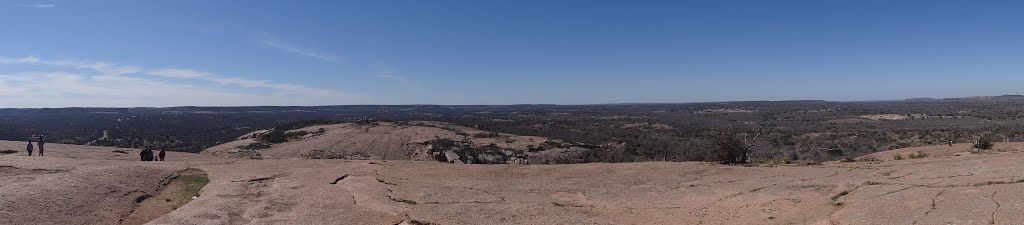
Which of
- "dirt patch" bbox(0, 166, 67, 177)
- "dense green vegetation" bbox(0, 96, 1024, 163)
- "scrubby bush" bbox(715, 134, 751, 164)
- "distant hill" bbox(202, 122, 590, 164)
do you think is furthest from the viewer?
"distant hill" bbox(202, 122, 590, 164)

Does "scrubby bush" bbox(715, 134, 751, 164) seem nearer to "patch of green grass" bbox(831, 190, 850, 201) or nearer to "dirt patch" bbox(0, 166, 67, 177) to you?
"patch of green grass" bbox(831, 190, 850, 201)

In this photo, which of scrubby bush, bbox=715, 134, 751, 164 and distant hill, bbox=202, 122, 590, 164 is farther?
distant hill, bbox=202, 122, 590, 164

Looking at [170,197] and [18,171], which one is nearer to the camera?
[170,197]

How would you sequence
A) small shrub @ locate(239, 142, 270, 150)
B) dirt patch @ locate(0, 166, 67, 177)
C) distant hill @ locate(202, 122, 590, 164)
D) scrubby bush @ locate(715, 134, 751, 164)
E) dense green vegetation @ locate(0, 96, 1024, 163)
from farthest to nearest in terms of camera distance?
small shrub @ locate(239, 142, 270, 150)
distant hill @ locate(202, 122, 590, 164)
dense green vegetation @ locate(0, 96, 1024, 163)
scrubby bush @ locate(715, 134, 751, 164)
dirt patch @ locate(0, 166, 67, 177)

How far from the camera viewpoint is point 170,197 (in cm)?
1409

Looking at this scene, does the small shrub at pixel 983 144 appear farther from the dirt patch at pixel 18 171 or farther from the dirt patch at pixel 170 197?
the dirt patch at pixel 18 171

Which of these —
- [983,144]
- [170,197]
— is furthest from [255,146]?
[983,144]

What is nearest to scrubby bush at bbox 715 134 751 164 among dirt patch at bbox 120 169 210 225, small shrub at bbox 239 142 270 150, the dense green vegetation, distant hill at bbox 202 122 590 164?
the dense green vegetation

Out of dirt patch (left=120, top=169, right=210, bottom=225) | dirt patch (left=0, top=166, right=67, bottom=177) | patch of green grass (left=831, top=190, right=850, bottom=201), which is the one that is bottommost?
dirt patch (left=120, top=169, right=210, bottom=225)

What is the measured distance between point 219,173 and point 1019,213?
17.9m

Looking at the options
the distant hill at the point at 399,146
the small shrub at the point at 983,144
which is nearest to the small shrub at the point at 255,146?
the distant hill at the point at 399,146

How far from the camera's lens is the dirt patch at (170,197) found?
1210 cm

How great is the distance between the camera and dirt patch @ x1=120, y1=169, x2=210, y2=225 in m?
12.1

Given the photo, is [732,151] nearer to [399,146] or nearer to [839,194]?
[839,194]
